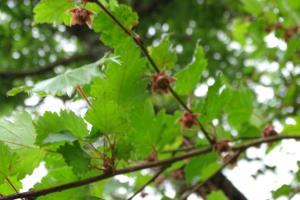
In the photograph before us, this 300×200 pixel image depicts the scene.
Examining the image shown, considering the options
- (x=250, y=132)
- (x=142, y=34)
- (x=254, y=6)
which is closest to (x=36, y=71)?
(x=142, y=34)

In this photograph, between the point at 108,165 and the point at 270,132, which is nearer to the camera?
the point at 108,165

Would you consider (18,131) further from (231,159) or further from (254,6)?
(254,6)

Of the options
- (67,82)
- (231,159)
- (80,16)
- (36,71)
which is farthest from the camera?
(36,71)

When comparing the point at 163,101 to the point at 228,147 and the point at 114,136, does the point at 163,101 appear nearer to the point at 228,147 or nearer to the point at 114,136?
the point at 228,147

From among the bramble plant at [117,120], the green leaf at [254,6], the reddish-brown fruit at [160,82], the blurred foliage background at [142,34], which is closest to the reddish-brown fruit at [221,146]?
the bramble plant at [117,120]

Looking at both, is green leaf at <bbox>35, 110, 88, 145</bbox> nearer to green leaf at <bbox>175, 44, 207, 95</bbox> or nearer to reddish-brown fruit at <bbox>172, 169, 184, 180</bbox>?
green leaf at <bbox>175, 44, 207, 95</bbox>

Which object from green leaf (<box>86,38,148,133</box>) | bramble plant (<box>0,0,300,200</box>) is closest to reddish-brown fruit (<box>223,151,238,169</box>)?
bramble plant (<box>0,0,300,200</box>)

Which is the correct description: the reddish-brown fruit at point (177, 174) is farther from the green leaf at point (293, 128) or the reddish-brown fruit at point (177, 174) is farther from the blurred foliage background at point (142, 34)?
the blurred foliage background at point (142, 34)
